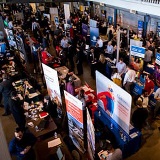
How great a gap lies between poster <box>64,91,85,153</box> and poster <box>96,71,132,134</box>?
1095mm

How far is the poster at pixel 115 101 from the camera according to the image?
15.9 feet

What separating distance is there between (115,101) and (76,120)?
1174mm

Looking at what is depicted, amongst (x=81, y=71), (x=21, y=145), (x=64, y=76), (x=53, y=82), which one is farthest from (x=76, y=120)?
(x=81, y=71)

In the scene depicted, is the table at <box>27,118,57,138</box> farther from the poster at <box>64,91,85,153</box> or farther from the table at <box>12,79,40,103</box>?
the table at <box>12,79,40,103</box>

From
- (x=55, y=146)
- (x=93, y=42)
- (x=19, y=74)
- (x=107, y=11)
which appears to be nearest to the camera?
(x=55, y=146)

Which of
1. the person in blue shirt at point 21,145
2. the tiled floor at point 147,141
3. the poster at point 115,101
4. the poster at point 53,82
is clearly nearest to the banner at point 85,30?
the poster at point 53,82

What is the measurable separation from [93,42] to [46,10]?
38.6 feet

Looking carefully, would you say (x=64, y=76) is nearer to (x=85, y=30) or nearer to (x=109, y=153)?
(x=109, y=153)

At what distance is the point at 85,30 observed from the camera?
13797 millimetres

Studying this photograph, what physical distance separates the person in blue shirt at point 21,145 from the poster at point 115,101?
2247mm

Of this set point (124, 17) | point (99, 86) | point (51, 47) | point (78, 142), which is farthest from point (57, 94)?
point (124, 17)

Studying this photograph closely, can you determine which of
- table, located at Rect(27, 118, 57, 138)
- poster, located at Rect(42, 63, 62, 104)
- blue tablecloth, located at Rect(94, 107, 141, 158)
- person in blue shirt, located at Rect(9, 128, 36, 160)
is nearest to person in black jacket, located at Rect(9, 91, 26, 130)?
table, located at Rect(27, 118, 57, 138)

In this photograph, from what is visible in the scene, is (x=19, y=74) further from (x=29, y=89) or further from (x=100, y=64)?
(x=100, y=64)

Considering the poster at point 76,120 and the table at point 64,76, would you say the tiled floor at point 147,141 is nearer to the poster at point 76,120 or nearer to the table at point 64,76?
the poster at point 76,120
